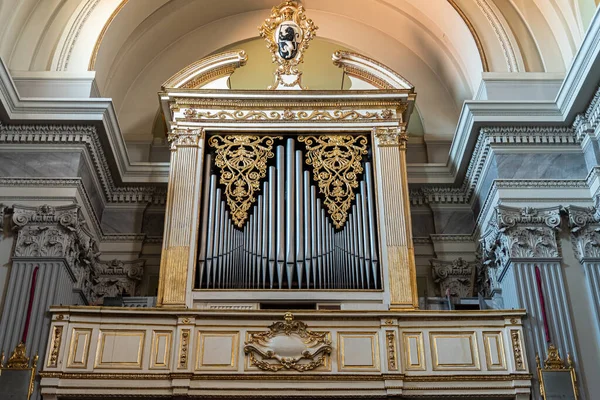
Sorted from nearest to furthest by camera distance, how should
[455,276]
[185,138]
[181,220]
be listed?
1. [181,220]
2. [185,138]
3. [455,276]

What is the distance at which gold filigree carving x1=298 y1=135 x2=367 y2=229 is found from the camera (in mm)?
12602

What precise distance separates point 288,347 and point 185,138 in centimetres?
374

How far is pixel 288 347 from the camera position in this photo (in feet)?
36.3

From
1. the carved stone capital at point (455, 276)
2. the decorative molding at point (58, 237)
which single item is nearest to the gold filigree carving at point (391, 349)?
the carved stone capital at point (455, 276)

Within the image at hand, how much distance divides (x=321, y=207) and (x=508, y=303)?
2.89m

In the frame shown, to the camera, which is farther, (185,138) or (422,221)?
(422,221)

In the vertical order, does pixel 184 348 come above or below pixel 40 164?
below

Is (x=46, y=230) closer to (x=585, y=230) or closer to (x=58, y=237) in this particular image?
(x=58, y=237)

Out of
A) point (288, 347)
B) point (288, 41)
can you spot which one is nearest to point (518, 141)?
point (288, 41)

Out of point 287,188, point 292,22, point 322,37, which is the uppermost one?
point 322,37

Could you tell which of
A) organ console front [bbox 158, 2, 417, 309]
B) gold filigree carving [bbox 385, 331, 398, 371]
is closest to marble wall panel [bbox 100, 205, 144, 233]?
organ console front [bbox 158, 2, 417, 309]

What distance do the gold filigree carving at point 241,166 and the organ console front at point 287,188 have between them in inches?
0.7

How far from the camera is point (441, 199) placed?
47.9 ft

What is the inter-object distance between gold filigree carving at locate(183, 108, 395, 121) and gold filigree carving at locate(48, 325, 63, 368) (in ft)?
12.7
